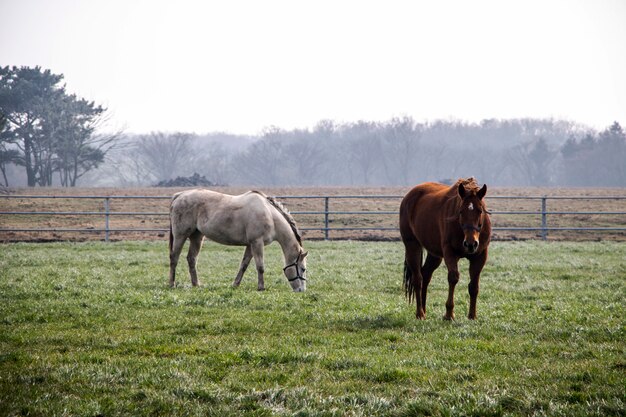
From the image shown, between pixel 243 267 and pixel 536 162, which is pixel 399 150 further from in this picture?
pixel 243 267

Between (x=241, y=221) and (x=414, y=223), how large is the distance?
408cm

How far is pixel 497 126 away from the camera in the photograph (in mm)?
128250

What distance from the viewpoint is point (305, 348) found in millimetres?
6727

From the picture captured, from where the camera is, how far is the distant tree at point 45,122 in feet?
184

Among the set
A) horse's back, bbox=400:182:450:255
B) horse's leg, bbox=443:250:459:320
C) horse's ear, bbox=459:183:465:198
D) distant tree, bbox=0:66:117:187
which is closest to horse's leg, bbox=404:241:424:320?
horse's back, bbox=400:182:450:255

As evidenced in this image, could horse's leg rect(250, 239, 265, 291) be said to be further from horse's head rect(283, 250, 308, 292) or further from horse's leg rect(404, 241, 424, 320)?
horse's leg rect(404, 241, 424, 320)

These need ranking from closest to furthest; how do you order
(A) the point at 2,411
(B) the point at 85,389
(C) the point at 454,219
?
(A) the point at 2,411
(B) the point at 85,389
(C) the point at 454,219

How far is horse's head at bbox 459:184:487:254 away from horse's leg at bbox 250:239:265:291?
459cm

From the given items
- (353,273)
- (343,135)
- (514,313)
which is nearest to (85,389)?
(514,313)

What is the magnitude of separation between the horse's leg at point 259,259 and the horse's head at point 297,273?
444 millimetres

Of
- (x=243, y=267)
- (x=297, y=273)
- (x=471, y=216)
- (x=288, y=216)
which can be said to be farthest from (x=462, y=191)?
(x=243, y=267)

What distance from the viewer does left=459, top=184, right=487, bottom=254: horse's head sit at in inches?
306

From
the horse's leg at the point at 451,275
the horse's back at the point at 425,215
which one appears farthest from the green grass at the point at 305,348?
the horse's back at the point at 425,215

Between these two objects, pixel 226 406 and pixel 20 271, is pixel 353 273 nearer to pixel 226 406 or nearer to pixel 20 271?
pixel 20 271
